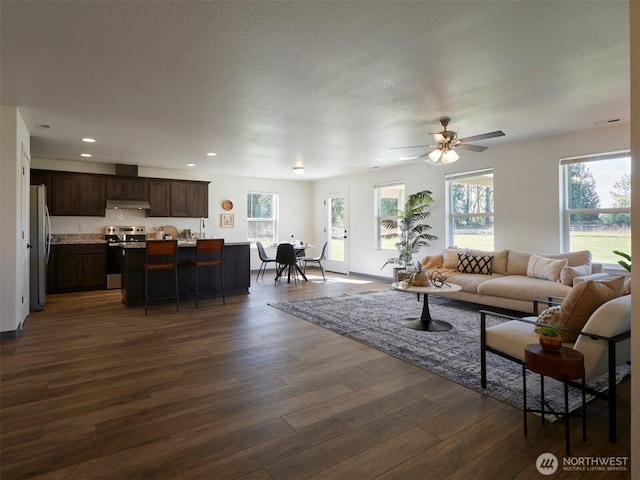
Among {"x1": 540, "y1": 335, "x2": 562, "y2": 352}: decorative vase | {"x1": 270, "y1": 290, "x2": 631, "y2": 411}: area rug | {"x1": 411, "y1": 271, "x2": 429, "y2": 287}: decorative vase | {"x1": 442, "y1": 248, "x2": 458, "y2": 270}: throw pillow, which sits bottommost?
{"x1": 270, "y1": 290, "x2": 631, "y2": 411}: area rug

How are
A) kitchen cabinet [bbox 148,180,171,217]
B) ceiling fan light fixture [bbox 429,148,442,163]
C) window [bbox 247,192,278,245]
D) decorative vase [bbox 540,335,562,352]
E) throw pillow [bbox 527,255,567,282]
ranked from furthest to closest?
window [bbox 247,192,278,245] → kitchen cabinet [bbox 148,180,171,217] → throw pillow [bbox 527,255,567,282] → ceiling fan light fixture [bbox 429,148,442,163] → decorative vase [bbox 540,335,562,352]

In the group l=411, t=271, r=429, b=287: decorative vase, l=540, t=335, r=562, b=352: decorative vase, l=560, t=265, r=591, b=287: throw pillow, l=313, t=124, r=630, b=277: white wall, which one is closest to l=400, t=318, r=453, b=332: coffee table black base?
l=411, t=271, r=429, b=287: decorative vase

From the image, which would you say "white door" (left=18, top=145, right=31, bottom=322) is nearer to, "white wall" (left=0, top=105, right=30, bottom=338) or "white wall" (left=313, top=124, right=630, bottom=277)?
"white wall" (left=0, top=105, right=30, bottom=338)

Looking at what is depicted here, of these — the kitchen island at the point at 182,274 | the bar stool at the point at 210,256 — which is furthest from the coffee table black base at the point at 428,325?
the kitchen island at the point at 182,274

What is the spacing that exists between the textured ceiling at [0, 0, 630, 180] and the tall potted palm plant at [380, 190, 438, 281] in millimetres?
1838

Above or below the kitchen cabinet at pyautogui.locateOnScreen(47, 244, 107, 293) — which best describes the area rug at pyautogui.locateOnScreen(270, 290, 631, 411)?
below

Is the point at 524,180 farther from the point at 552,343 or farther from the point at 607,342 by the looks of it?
the point at 552,343

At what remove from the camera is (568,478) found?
1.68 meters

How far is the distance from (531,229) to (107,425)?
18.7 feet

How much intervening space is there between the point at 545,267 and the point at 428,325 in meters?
1.96

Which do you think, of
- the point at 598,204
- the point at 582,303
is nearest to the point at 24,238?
the point at 582,303

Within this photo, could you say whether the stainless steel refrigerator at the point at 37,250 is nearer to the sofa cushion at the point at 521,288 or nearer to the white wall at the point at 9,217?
the white wall at the point at 9,217

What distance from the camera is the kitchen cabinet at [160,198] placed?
7516mm

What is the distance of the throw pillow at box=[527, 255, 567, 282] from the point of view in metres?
4.57
